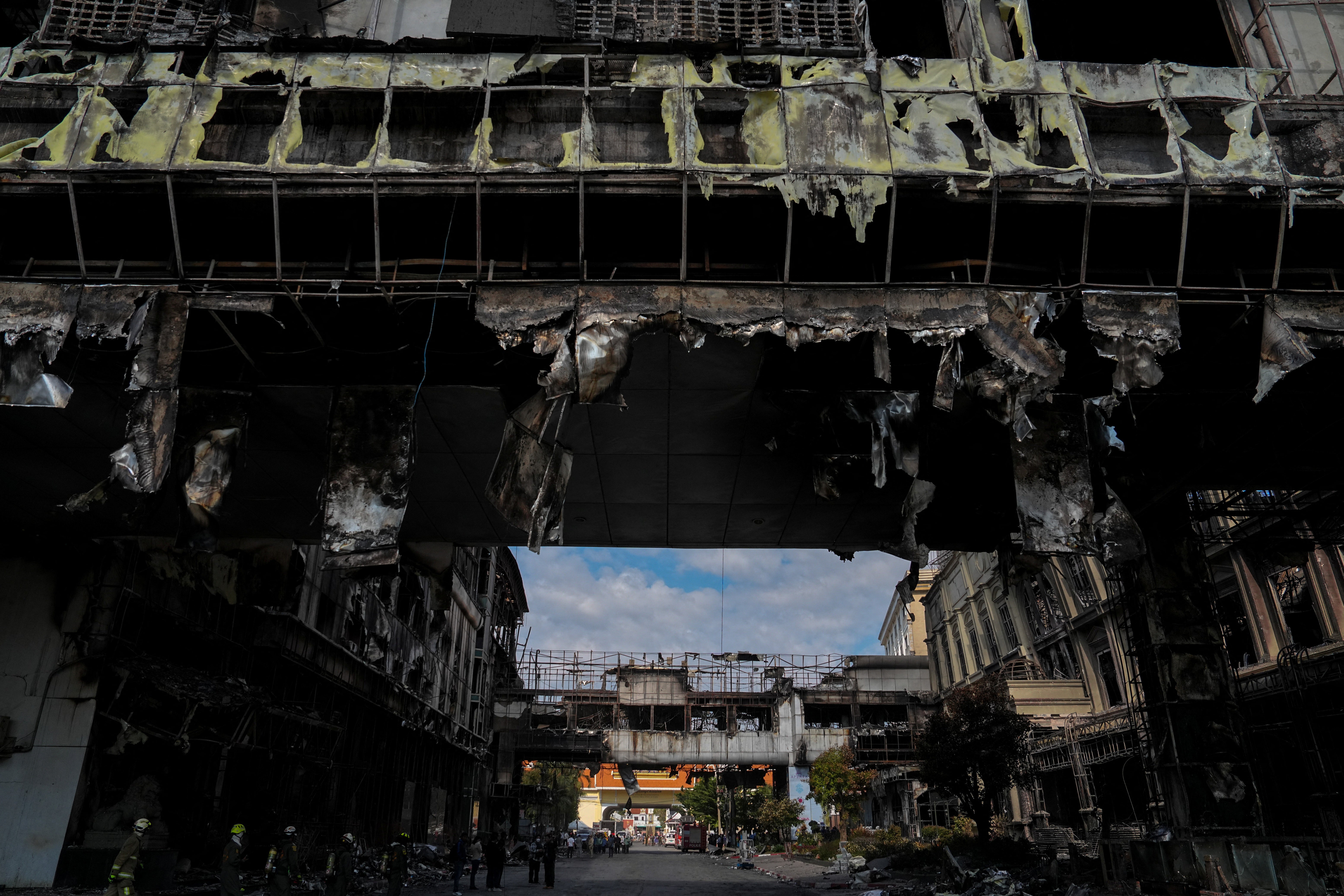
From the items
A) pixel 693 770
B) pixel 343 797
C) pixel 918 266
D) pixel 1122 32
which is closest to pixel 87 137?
pixel 918 266

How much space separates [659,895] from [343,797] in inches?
349

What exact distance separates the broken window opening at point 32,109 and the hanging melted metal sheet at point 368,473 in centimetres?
479

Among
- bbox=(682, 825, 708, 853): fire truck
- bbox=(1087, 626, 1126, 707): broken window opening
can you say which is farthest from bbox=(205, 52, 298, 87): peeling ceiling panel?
bbox=(682, 825, 708, 853): fire truck

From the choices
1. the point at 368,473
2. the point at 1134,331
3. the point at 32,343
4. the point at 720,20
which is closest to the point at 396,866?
the point at 368,473

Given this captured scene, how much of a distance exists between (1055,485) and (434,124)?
891cm

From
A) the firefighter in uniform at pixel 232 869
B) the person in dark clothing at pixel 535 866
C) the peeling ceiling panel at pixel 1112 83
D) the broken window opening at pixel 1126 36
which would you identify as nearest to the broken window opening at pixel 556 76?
the peeling ceiling panel at pixel 1112 83

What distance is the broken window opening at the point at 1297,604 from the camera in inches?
802

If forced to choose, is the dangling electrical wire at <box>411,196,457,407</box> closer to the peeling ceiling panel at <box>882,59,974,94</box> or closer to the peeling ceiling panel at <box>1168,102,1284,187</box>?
the peeling ceiling panel at <box>882,59,974,94</box>

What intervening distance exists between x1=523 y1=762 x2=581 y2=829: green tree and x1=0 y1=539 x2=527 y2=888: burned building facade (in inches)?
1479

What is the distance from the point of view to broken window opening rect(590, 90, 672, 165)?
9.76 meters

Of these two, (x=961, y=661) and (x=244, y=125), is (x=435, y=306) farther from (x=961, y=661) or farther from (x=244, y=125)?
(x=961, y=661)

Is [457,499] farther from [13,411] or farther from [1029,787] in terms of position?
[1029,787]

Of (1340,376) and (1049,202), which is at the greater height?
(1049,202)

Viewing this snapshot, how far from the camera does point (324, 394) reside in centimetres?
1007
